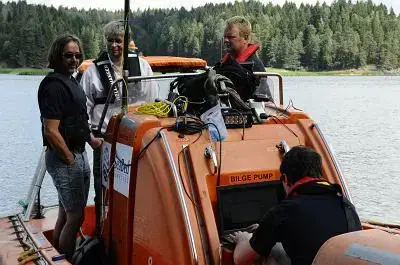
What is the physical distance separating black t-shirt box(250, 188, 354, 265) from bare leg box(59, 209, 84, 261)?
70.0 inches

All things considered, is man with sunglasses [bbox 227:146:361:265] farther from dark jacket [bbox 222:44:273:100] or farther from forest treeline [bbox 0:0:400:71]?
forest treeline [bbox 0:0:400:71]

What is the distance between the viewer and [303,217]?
266 centimetres

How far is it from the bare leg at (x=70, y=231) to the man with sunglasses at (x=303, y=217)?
164 centimetres

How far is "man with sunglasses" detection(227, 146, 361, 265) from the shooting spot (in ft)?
8.74

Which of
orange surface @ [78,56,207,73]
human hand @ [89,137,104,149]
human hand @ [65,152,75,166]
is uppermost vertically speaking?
orange surface @ [78,56,207,73]

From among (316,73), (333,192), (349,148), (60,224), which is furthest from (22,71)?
(333,192)

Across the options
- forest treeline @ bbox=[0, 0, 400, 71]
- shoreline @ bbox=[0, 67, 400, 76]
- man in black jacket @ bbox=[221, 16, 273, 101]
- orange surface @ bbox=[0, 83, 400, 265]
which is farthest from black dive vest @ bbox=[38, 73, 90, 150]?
shoreline @ bbox=[0, 67, 400, 76]

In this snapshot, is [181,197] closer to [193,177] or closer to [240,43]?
[193,177]

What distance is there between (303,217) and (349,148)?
44.9ft

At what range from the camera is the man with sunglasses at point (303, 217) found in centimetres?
266

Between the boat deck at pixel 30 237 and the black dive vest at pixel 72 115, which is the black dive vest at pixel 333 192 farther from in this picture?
the black dive vest at pixel 72 115

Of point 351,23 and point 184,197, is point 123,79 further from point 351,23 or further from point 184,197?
point 351,23

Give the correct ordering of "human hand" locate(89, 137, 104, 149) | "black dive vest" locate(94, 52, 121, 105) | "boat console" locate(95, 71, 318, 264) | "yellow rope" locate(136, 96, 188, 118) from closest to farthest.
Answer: "boat console" locate(95, 71, 318, 264)
"yellow rope" locate(136, 96, 188, 118)
"human hand" locate(89, 137, 104, 149)
"black dive vest" locate(94, 52, 121, 105)

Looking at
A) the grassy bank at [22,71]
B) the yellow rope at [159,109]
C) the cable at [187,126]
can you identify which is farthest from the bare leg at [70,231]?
the grassy bank at [22,71]
